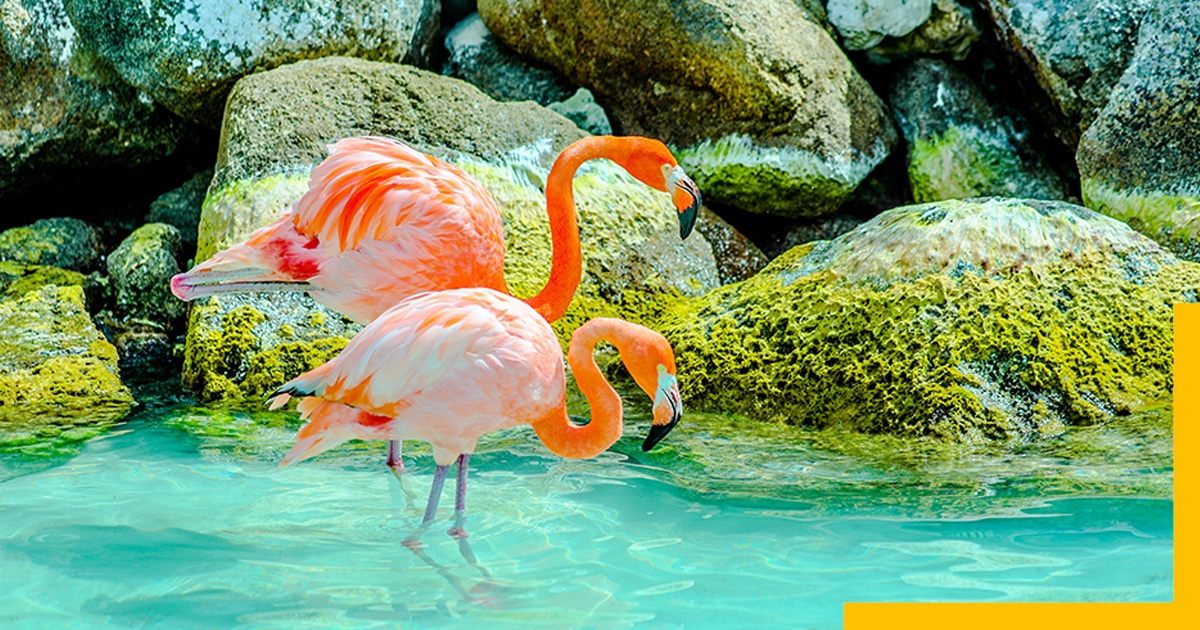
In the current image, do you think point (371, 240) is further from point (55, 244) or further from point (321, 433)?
point (55, 244)

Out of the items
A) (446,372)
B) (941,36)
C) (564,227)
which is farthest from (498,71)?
(446,372)

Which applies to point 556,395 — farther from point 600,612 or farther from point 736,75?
point 736,75

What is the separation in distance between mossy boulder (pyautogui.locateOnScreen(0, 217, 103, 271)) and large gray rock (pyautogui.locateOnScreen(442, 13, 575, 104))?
8.56ft

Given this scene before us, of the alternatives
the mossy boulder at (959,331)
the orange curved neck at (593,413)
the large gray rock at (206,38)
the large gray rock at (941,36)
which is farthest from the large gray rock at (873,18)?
the orange curved neck at (593,413)

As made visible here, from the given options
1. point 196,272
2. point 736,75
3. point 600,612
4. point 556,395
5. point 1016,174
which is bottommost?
point 600,612

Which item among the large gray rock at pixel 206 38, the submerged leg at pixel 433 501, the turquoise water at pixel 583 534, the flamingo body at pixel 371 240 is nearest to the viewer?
the turquoise water at pixel 583 534

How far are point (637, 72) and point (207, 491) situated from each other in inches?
177

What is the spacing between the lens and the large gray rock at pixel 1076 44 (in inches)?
288

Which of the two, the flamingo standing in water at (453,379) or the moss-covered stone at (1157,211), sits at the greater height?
the moss-covered stone at (1157,211)

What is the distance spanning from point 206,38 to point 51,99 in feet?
3.82

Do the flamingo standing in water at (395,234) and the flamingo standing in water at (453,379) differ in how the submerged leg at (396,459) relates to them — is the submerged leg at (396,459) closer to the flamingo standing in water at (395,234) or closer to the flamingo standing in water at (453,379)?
the flamingo standing in water at (395,234)

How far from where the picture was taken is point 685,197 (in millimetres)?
4379

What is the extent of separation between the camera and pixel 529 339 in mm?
3568

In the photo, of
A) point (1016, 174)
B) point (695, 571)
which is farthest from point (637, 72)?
point (695, 571)
